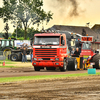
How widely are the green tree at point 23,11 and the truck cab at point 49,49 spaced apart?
166 feet

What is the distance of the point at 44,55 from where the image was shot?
21312 mm

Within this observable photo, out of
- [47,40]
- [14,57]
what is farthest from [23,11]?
[47,40]

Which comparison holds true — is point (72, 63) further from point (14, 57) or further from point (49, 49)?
point (14, 57)

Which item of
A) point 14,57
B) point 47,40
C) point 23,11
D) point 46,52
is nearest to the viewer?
point 47,40

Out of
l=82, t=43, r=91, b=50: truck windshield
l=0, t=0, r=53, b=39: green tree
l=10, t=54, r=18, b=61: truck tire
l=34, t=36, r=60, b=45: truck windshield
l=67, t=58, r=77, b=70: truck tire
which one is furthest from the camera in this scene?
l=0, t=0, r=53, b=39: green tree

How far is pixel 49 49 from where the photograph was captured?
21156mm

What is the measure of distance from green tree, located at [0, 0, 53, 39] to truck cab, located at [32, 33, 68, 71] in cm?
5053

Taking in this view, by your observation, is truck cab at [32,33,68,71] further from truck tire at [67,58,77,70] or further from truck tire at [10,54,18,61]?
truck tire at [10,54,18,61]

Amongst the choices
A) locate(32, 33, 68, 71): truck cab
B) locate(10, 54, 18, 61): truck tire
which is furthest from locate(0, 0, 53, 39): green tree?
locate(32, 33, 68, 71): truck cab

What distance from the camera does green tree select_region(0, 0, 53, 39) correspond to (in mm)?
72000

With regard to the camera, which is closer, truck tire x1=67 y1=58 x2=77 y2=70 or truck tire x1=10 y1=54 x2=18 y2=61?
truck tire x1=67 y1=58 x2=77 y2=70

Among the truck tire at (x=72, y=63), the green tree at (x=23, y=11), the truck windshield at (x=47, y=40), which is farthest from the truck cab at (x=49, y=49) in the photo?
the green tree at (x=23, y=11)

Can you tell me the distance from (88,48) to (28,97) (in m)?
16.0

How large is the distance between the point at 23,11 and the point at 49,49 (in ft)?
170
